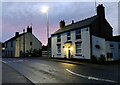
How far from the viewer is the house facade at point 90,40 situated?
29.0m

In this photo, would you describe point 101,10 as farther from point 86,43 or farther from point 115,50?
point 115,50

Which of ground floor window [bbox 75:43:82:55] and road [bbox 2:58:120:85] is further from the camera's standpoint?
ground floor window [bbox 75:43:82:55]

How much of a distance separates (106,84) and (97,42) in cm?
1983

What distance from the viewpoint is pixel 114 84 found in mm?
10086

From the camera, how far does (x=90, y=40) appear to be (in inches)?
1129

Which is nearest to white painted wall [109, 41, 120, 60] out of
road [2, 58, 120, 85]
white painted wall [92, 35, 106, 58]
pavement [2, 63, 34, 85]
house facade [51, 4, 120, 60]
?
house facade [51, 4, 120, 60]

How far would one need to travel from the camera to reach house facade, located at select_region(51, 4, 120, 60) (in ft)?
95.2

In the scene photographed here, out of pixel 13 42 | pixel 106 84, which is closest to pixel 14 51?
pixel 13 42

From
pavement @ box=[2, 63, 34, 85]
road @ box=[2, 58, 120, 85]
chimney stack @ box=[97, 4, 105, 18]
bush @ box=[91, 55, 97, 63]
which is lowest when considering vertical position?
road @ box=[2, 58, 120, 85]

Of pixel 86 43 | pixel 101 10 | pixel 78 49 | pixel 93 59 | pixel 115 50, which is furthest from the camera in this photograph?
pixel 115 50

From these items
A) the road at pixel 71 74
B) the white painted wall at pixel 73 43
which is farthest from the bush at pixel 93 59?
the road at pixel 71 74

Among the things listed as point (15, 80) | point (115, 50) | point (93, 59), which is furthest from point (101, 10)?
point (15, 80)

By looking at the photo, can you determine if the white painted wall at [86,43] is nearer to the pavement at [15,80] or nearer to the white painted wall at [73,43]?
the white painted wall at [73,43]

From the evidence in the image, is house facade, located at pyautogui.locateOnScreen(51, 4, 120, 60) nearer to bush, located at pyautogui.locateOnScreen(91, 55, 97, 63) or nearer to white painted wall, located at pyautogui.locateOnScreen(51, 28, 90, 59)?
white painted wall, located at pyautogui.locateOnScreen(51, 28, 90, 59)
